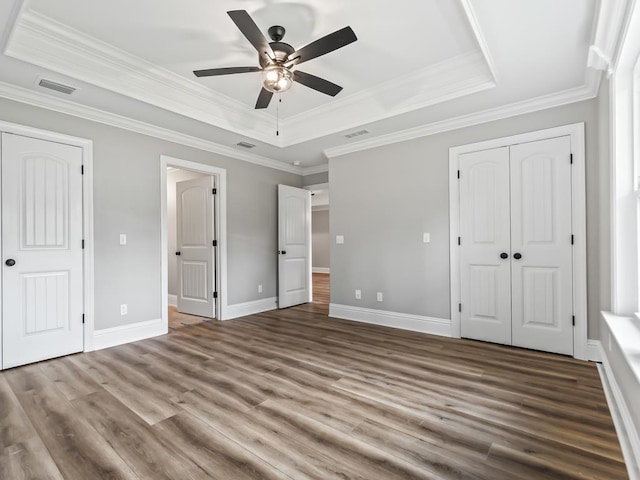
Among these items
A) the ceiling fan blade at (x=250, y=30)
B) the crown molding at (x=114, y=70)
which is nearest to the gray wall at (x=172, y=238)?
the crown molding at (x=114, y=70)

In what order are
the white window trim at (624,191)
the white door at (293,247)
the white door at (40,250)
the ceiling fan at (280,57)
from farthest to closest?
the white door at (293,247) → the white door at (40,250) → the white window trim at (624,191) → the ceiling fan at (280,57)

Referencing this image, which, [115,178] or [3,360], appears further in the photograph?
[115,178]

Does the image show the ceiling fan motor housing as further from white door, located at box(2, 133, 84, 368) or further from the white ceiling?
white door, located at box(2, 133, 84, 368)

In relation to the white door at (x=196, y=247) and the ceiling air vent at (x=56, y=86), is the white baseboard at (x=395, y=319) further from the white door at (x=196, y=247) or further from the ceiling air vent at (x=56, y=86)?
the ceiling air vent at (x=56, y=86)

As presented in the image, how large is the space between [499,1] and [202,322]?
4.66 meters

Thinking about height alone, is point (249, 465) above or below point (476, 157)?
below

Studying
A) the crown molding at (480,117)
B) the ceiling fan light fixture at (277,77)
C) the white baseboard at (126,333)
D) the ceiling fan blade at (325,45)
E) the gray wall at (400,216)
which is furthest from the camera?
the gray wall at (400,216)

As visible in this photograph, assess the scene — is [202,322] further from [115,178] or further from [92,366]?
[115,178]

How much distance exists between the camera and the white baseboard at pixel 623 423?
1574 millimetres

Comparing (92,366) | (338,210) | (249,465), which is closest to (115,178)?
(92,366)

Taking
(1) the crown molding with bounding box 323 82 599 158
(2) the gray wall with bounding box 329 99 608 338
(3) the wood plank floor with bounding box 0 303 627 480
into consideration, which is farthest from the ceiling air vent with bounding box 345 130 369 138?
(3) the wood plank floor with bounding box 0 303 627 480

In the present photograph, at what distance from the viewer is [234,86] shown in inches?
142

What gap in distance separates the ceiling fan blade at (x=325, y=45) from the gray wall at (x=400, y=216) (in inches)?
87.1

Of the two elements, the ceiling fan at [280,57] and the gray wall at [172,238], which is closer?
the ceiling fan at [280,57]
